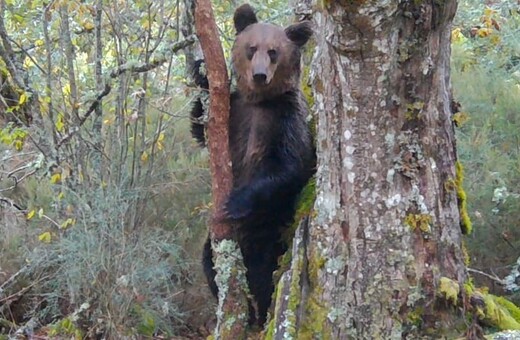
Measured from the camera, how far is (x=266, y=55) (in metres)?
5.59

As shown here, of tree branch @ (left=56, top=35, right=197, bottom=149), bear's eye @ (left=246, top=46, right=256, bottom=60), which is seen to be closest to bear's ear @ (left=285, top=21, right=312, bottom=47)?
bear's eye @ (left=246, top=46, right=256, bottom=60)

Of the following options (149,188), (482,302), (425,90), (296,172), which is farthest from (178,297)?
(425,90)

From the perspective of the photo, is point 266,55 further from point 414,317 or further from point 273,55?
point 414,317

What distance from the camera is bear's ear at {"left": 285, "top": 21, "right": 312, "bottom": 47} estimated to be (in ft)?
18.4

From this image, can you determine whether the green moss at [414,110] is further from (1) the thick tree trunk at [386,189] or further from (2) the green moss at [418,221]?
(2) the green moss at [418,221]

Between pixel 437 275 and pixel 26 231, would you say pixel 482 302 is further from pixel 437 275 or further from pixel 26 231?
pixel 26 231

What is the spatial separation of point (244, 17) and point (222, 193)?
142 cm

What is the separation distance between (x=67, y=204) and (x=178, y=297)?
1.29 meters

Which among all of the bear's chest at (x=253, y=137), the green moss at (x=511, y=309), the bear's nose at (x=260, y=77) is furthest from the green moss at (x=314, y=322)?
the bear's nose at (x=260, y=77)

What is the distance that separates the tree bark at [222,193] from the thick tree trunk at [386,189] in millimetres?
789

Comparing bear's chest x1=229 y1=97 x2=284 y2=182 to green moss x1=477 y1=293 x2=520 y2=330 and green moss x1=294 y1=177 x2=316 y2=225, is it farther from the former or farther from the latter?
green moss x1=477 y1=293 x2=520 y2=330

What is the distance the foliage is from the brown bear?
4.73 ft

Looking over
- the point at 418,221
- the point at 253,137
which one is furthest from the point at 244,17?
the point at 418,221

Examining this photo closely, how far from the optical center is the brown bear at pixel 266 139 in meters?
5.49
